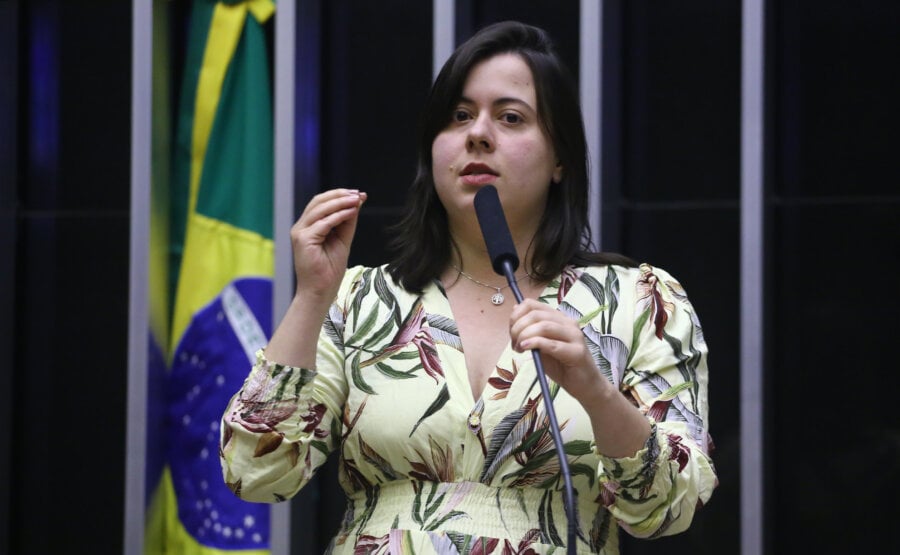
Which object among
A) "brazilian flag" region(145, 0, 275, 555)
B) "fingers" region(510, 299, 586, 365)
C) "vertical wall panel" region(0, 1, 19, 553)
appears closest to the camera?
"fingers" region(510, 299, 586, 365)

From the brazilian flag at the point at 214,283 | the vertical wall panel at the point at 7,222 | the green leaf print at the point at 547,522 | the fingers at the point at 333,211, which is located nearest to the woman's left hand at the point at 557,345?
the green leaf print at the point at 547,522

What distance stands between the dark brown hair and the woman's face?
2cm

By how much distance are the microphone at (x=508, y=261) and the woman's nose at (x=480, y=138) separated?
0.66 feet

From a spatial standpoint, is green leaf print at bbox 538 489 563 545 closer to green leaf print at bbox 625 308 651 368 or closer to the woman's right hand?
green leaf print at bbox 625 308 651 368

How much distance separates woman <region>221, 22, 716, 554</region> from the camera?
1975mm

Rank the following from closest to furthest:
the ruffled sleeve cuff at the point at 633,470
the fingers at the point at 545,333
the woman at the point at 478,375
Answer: the fingers at the point at 545,333 → the ruffled sleeve cuff at the point at 633,470 → the woman at the point at 478,375

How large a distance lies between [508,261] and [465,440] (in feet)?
1.21

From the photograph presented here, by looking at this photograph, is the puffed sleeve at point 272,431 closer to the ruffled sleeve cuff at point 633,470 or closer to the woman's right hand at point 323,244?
the woman's right hand at point 323,244

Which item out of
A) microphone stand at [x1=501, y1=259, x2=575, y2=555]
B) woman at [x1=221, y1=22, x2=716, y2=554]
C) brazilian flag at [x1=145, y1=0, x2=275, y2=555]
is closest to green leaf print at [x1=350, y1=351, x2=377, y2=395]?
woman at [x1=221, y1=22, x2=716, y2=554]

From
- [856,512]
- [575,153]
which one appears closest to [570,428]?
[575,153]

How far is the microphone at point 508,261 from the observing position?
1595mm

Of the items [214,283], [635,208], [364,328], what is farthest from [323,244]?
[214,283]

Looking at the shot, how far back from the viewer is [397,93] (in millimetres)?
4699

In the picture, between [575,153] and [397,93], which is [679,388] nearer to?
[575,153]
